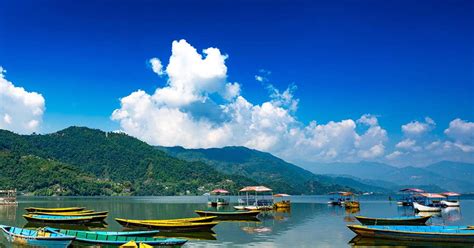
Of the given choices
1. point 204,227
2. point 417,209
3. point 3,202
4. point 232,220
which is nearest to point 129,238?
point 204,227

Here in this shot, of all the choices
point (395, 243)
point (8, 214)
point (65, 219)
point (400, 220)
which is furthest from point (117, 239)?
point (8, 214)

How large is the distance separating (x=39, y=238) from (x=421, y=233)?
1392 inches

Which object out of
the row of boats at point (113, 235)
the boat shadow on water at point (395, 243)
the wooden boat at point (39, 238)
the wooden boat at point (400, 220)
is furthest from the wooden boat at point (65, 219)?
the wooden boat at point (400, 220)

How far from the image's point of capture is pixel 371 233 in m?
42.6

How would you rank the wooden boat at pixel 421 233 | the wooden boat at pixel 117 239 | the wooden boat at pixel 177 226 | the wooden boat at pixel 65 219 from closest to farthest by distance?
the wooden boat at pixel 117 239
the wooden boat at pixel 421 233
the wooden boat at pixel 177 226
the wooden boat at pixel 65 219

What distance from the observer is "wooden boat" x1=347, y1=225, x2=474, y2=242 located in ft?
129

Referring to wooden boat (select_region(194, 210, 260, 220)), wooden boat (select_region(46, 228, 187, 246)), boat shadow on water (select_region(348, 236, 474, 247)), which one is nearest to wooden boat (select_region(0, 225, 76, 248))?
wooden boat (select_region(46, 228, 187, 246))

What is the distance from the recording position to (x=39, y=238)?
35625 mm

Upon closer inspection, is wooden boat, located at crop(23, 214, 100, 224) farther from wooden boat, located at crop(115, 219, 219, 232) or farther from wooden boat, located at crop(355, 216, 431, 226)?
wooden boat, located at crop(355, 216, 431, 226)

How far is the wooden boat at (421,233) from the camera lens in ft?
129

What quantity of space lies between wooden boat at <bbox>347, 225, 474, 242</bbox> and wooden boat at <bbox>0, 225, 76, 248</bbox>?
2836 centimetres

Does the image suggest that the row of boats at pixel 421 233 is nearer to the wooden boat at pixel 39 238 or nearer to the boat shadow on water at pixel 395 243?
the boat shadow on water at pixel 395 243

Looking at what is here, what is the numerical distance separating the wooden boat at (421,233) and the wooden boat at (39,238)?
28.4 metres

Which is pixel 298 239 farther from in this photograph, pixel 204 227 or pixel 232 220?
pixel 232 220
